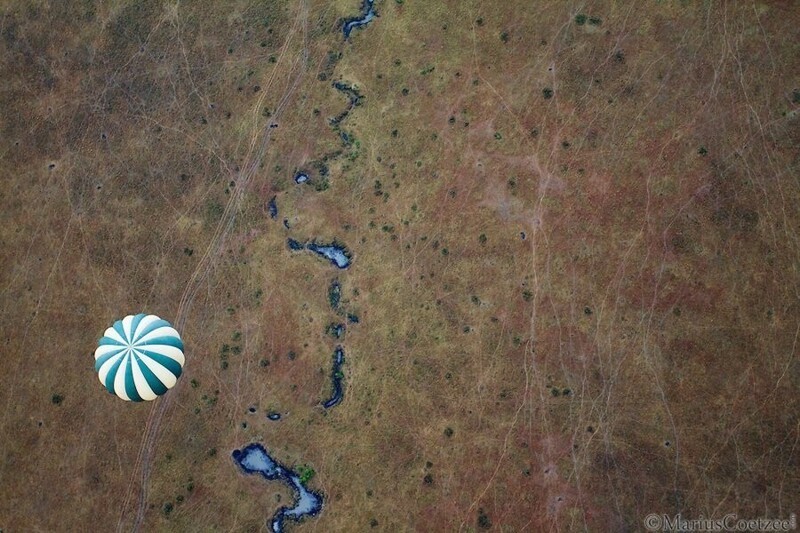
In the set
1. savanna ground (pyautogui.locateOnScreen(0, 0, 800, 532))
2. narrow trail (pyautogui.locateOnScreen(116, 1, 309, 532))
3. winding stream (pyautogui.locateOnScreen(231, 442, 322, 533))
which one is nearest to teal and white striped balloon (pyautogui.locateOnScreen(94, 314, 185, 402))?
savanna ground (pyautogui.locateOnScreen(0, 0, 800, 532))

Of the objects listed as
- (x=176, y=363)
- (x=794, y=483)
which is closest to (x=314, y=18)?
(x=176, y=363)

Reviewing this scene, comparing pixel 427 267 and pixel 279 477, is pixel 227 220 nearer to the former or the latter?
pixel 427 267

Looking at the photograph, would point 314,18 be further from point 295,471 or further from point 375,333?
point 295,471

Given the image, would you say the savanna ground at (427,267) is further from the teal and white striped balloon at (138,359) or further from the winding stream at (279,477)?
the teal and white striped balloon at (138,359)

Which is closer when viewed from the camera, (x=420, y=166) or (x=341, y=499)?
(x=341, y=499)

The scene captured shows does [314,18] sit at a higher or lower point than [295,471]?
higher

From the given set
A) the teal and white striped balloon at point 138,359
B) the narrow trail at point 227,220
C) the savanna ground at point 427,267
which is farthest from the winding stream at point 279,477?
the teal and white striped balloon at point 138,359

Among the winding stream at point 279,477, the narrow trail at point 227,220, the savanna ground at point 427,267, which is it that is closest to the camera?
the savanna ground at point 427,267
